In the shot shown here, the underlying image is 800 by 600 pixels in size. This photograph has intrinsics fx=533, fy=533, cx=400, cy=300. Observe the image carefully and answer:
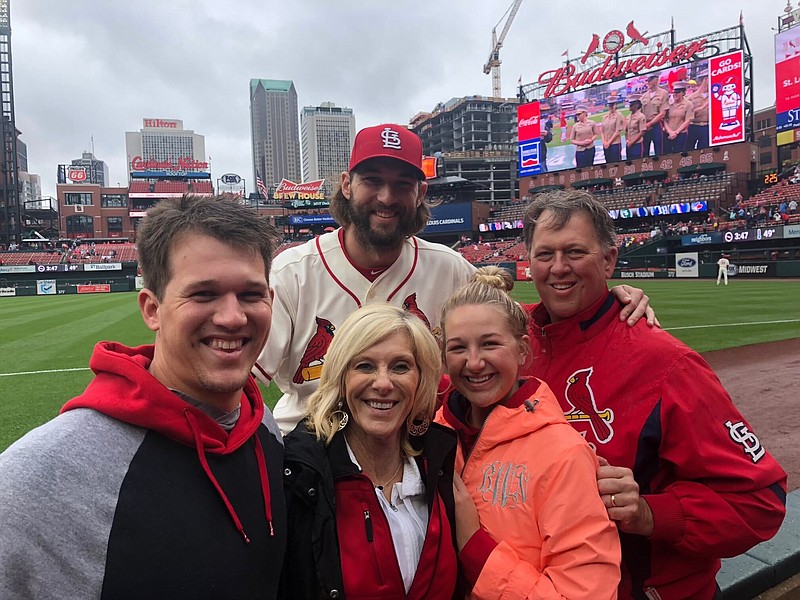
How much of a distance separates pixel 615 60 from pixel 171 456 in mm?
62121

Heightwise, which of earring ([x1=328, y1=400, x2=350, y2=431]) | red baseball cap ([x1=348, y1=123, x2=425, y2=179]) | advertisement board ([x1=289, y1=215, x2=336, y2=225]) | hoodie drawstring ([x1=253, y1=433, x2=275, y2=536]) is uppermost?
advertisement board ([x1=289, y1=215, x2=336, y2=225])

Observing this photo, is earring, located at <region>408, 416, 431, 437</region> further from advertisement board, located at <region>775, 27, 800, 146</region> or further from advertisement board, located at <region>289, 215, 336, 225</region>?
advertisement board, located at <region>289, 215, 336, 225</region>

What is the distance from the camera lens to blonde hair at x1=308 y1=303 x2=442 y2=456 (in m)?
1.97

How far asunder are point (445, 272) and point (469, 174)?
10276cm

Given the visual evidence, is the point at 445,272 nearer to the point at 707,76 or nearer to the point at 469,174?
the point at 707,76

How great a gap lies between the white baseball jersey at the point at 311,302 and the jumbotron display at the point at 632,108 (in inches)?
2080

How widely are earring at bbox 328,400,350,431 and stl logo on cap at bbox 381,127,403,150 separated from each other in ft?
5.17

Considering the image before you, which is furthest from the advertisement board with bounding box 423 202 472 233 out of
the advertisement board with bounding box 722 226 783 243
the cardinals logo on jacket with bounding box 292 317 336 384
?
the cardinals logo on jacket with bounding box 292 317 336 384

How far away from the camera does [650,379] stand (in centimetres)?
202

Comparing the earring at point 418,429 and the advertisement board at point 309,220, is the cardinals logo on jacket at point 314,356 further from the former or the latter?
the advertisement board at point 309,220

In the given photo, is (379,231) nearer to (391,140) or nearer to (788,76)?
(391,140)

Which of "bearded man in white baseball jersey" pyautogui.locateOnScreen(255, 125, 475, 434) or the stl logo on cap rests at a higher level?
the stl logo on cap

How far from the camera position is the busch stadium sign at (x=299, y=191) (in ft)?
244

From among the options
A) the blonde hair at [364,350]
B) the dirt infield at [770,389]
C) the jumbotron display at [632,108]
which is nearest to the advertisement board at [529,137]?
the jumbotron display at [632,108]
